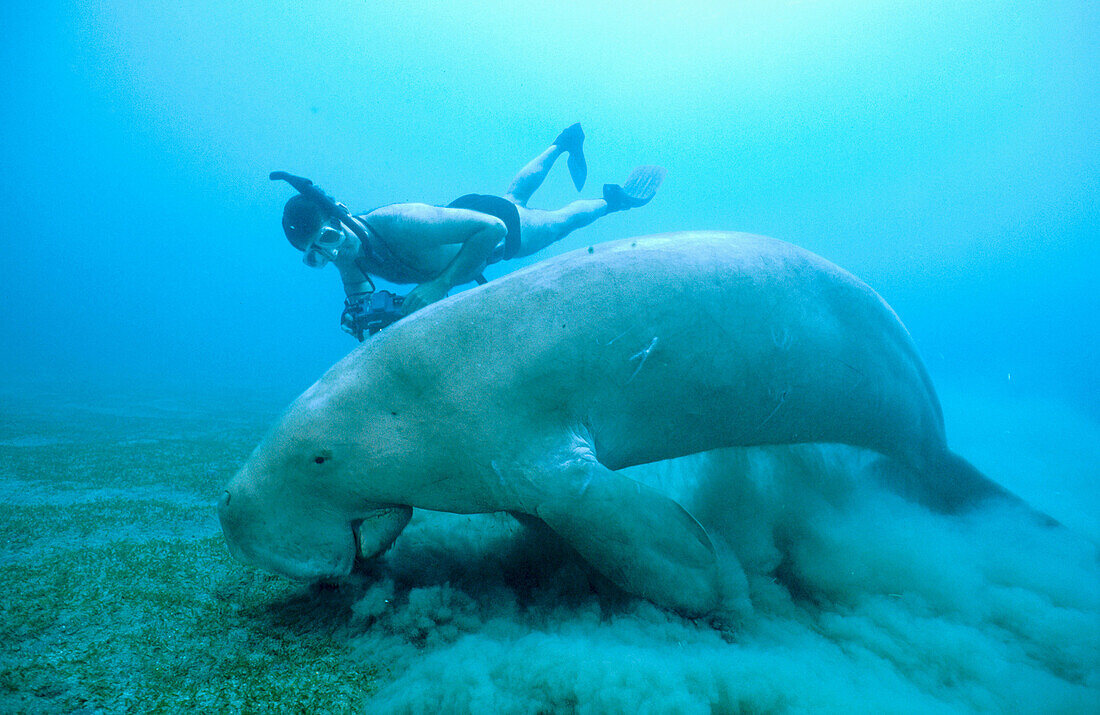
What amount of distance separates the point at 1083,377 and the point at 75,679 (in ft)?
234

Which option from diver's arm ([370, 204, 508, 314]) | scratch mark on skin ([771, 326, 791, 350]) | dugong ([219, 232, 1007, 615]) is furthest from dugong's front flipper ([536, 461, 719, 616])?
diver's arm ([370, 204, 508, 314])

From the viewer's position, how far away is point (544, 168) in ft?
22.8

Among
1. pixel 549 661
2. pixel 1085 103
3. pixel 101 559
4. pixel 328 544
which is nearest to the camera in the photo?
pixel 549 661

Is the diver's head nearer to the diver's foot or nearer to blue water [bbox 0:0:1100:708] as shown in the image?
the diver's foot

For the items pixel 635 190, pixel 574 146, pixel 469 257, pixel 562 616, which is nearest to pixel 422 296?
pixel 469 257

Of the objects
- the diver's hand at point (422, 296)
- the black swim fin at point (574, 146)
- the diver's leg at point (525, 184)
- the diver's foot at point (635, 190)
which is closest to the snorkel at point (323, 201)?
the diver's hand at point (422, 296)

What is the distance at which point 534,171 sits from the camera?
6.65 metres

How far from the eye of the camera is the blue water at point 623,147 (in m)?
45.0

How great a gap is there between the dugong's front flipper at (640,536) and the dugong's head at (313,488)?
0.72 metres

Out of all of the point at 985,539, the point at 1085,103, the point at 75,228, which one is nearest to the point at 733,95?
the point at 1085,103

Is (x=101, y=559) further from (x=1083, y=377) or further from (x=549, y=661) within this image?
(x=1083, y=377)

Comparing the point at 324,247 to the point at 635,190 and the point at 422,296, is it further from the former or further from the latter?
the point at 635,190

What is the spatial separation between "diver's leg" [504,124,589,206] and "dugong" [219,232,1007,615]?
4.71m

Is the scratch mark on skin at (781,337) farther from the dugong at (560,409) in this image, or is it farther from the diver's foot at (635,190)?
the diver's foot at (635,190)
